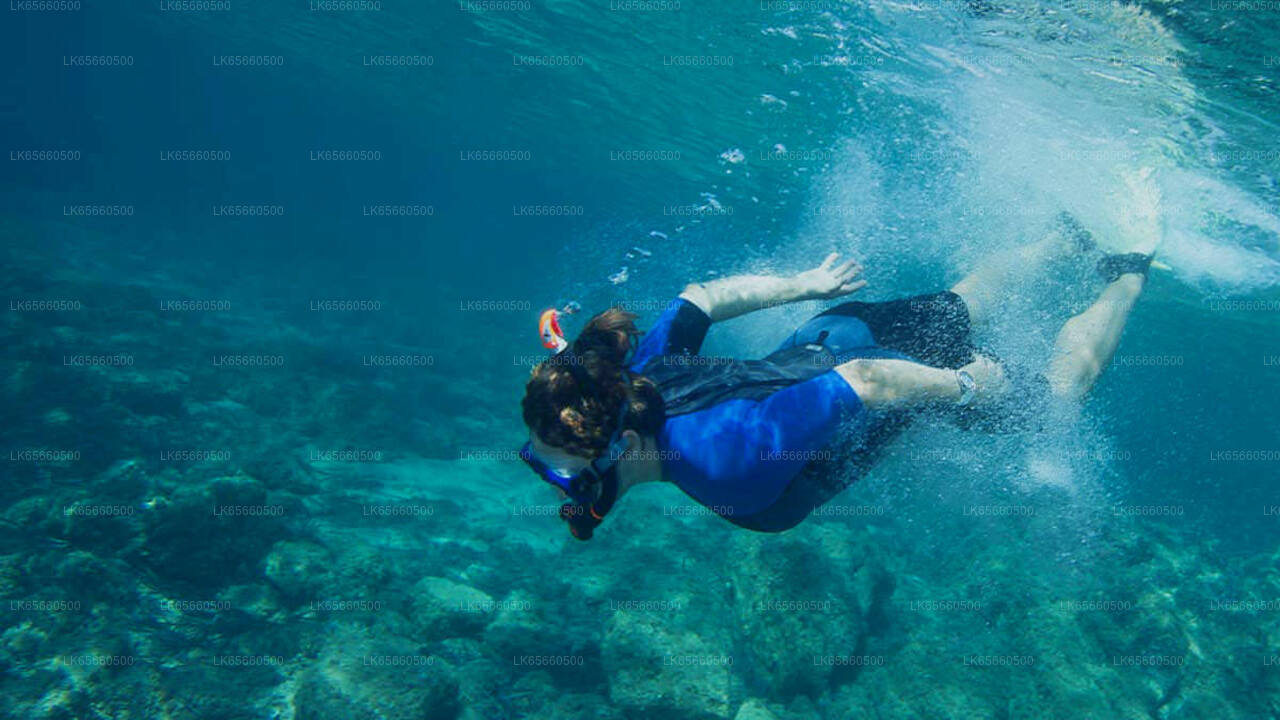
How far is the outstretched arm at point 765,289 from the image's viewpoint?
376 cm

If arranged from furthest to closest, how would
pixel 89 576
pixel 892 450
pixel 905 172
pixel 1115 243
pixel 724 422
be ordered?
pixel 905 172, pixel 89 576, pixel 1115 243, pixel 892 450, pixel 724 422

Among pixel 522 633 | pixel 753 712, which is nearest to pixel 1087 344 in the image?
pixel 753 712

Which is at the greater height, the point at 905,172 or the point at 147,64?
the point at 905,172

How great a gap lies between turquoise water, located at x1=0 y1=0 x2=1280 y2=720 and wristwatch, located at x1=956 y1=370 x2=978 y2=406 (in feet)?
1.89

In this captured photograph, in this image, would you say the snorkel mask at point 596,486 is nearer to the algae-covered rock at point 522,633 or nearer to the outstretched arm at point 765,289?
the outstretched arm at point 765,289

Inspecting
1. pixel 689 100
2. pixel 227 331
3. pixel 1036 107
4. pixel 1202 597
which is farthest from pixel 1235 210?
pixel 227 331

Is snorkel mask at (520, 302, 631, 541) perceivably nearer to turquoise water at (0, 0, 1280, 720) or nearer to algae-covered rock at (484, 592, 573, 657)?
turquoise water at (0, 0, 1280, 720)

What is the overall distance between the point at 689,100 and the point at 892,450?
72.3 feet

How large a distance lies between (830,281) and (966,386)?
1067 millimetres

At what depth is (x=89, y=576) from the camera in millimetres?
7246

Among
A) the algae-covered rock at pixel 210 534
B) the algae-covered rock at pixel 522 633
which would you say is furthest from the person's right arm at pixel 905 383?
the algae-covered rock at pixel 210 534

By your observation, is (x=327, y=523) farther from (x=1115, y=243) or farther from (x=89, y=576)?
(x=1115, y=243)

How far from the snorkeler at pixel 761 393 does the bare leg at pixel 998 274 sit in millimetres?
201

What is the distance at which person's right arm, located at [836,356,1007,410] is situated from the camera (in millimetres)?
3053
